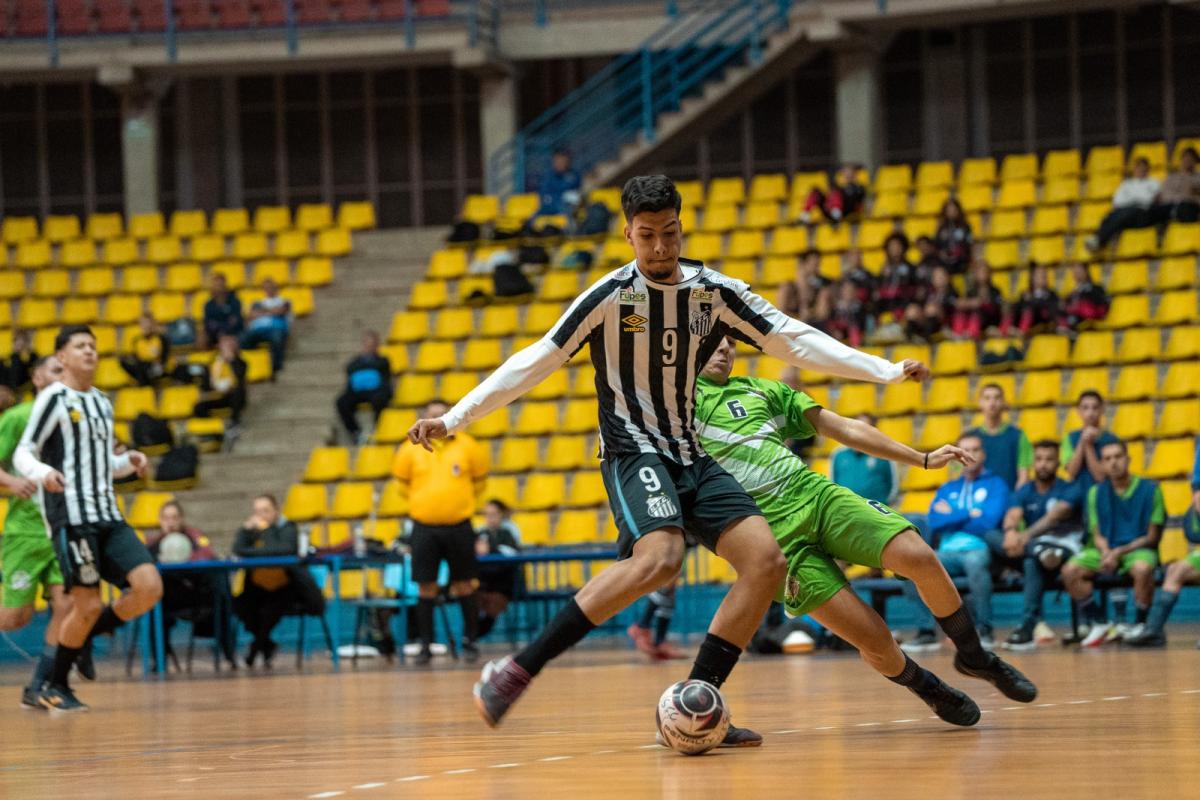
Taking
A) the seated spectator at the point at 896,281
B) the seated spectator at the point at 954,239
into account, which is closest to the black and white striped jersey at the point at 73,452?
the seated spectator at the point at 896,281

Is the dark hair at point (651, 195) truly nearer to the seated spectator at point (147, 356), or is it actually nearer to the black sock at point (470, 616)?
the black sock at point (470, 616)

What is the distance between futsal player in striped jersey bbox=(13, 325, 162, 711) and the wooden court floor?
48cm

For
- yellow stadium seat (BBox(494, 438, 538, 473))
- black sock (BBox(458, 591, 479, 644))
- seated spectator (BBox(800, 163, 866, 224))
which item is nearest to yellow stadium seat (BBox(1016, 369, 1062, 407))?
seated spectator (BBox(800, 163, 866, 224))

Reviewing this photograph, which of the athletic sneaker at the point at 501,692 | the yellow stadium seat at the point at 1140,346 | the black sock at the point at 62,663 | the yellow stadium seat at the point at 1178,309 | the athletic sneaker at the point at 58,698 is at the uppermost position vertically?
the yellow stadium seat at the point at 1178,309

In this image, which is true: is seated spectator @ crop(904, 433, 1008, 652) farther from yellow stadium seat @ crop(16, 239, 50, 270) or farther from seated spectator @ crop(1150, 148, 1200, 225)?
yellow stadium seat @ crop(16, 239, 50, 270)

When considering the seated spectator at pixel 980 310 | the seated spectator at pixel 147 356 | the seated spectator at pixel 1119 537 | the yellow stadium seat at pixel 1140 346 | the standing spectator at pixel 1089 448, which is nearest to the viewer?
the seated spectator at pixel 1119 537

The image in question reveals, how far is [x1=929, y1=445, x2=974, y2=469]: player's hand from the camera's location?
20.5ft

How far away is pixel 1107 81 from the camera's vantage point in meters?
23.7

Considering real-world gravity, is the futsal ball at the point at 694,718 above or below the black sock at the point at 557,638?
below

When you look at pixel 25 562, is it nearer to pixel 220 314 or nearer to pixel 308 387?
pixel 308 387

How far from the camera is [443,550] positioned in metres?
13.3

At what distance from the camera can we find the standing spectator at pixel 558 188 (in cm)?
2148

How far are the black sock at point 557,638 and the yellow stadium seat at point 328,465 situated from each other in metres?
12.7

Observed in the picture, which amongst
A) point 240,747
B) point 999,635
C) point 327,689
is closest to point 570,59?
point 999,635
